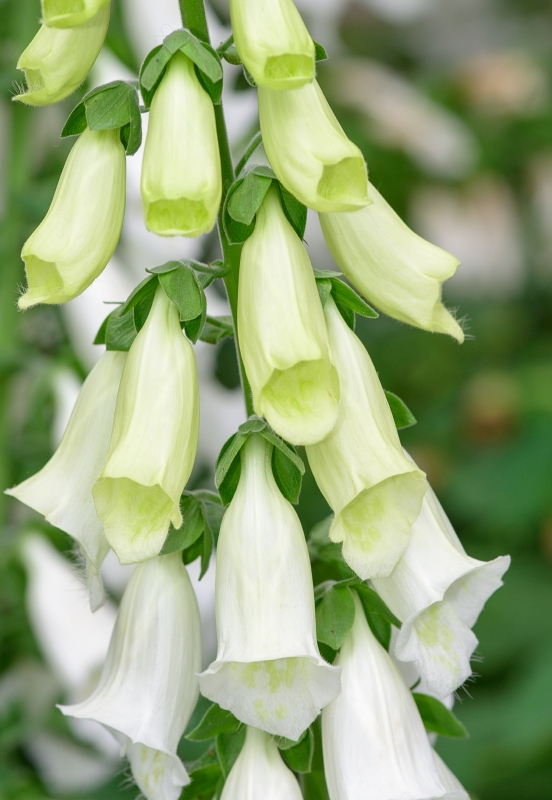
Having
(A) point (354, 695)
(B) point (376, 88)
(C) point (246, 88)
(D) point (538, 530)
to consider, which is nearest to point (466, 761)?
(D) point (538, 530)

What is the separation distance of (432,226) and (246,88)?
1497 millimetres

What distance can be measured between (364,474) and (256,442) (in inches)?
4.3

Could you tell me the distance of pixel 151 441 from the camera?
2.66 ft

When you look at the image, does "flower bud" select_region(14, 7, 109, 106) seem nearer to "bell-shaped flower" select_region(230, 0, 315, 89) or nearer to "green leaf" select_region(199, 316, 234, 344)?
"bell-shaped flower" select_region(230, 0, 315, 89)

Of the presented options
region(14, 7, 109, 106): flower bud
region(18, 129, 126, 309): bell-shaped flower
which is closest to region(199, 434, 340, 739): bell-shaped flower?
region(18, 129, 126, 309): bell-shaped flower

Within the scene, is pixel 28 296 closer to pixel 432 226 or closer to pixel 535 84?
pixel 432 226

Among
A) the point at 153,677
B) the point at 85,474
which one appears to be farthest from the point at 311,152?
the point at 153,677

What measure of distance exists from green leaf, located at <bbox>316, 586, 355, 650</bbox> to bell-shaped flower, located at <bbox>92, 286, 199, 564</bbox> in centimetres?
19

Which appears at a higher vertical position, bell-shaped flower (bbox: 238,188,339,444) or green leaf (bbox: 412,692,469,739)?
bell-shaped flower (bbox: 238,188,339,444)

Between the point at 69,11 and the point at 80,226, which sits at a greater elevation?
the point at 69,11

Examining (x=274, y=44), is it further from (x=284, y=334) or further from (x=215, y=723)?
(x=215, y=723)

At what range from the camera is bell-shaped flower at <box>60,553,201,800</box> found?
897 millimetres

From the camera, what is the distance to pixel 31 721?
156 cm

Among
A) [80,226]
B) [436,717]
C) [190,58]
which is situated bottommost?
[436,717]
